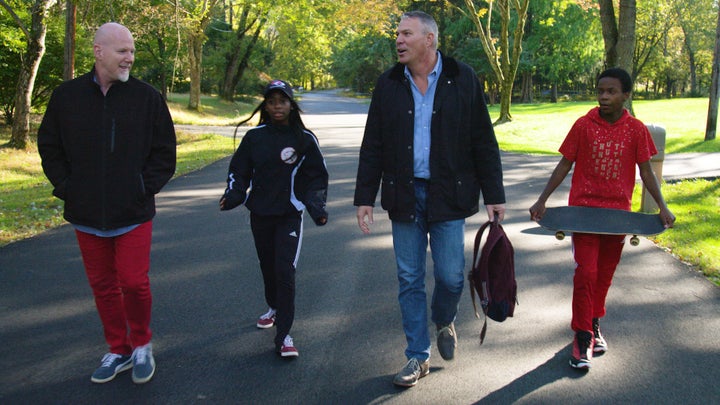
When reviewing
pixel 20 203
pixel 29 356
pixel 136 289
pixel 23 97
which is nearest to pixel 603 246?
pixel 136 289

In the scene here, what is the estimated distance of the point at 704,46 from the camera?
63562 millimetres

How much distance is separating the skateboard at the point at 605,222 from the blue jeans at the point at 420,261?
763 millimetres

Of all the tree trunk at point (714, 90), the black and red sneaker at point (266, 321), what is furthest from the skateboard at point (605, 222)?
the tree trunk at point (714, 90)

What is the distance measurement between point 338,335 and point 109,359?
1.53 meters

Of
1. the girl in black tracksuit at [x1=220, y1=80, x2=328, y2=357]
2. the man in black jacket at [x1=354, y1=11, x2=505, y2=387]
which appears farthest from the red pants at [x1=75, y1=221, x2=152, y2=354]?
the man in black jacket at [x1=354, y1=11, x2=505, y2=387]

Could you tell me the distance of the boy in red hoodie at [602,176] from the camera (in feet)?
14.0

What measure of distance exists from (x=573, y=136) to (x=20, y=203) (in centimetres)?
940

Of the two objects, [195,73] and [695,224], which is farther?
[195,73]

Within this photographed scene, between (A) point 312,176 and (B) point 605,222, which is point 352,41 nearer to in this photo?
(A) point 312,176

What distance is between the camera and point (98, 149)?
388 cm

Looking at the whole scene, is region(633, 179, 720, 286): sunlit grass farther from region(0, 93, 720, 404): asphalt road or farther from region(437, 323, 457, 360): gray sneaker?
region(437, 323, 457, 360): gray sneaker

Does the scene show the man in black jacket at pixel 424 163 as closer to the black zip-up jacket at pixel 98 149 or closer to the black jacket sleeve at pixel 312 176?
the black jacket sleeve at pixel 312 176

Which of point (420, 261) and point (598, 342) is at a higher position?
point (420, 261)

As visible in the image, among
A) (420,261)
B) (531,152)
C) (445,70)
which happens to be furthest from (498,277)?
(531,152)
